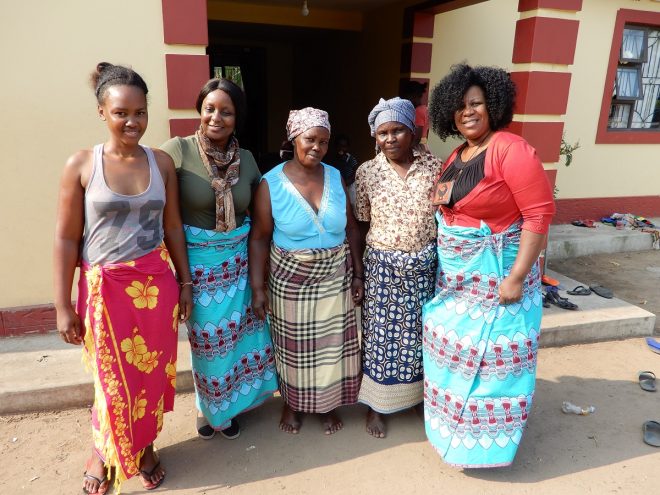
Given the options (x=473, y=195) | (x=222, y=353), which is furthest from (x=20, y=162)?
(x=473, y=195)

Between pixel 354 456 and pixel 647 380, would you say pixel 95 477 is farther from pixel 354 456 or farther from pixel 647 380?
pixel 647 380

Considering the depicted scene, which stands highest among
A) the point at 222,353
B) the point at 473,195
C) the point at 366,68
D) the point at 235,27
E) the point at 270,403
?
the point at 235,27

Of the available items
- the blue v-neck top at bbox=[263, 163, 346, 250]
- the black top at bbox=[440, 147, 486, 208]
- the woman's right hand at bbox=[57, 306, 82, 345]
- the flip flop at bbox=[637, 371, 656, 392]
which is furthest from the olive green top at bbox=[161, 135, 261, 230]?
the flip flop at bbox=[637, 371, 656, 392]

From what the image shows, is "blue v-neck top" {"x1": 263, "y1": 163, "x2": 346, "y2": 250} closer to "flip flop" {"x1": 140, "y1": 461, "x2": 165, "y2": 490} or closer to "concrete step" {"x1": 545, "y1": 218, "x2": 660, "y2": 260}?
"flip flop" {"x1": 140, "y1": 461, "x2": 165, "y2": 490}

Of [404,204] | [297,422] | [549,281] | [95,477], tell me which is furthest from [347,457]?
[549,281]

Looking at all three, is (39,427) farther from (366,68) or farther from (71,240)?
(366,68)

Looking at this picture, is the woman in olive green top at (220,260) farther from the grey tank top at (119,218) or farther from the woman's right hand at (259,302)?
the grey tank top at (119,218)

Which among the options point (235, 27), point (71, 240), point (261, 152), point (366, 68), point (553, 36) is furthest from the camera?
point (261, 152)

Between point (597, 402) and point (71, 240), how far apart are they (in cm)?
309

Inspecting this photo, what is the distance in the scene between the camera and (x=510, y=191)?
209cm

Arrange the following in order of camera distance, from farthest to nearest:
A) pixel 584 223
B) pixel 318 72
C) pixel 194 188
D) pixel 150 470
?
pixel 318 72 → pixel 584 223 → pixel 150 470 → pixel 194 188

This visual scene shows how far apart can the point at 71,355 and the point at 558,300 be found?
3.70m

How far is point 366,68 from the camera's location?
7.21 m

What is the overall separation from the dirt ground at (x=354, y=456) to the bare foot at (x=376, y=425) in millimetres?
39
